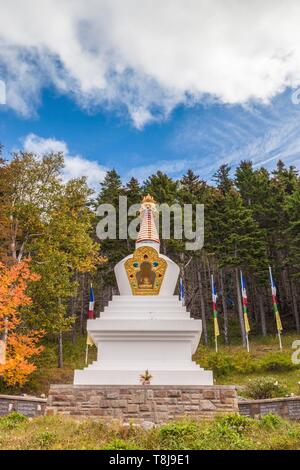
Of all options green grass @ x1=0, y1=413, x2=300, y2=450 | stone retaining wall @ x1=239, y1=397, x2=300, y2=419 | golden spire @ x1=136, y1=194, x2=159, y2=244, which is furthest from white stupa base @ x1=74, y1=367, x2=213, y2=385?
golden spire @ x1=136, y1=194, x2=159, y2=244

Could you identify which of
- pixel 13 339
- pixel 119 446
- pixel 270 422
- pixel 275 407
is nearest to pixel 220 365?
pixel 275 407

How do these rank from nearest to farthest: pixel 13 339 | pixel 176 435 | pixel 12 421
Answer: pixel 176 435, pixel 12 421, pixel 13 339

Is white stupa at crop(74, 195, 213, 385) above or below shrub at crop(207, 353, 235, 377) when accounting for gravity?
below

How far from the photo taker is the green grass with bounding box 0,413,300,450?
7078 millimetres

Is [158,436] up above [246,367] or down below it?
below

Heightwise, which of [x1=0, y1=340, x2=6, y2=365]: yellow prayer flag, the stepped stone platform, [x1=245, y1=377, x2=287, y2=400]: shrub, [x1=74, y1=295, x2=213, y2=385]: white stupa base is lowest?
the stepped stone platform

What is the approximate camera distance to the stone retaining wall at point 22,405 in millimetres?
15120

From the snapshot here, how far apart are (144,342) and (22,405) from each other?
5.99 metres

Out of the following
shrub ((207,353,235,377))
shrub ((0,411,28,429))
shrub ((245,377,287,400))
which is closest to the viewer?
shrub ((0,411,28,429))

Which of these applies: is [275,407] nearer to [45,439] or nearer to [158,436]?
[158,436]

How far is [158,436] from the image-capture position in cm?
740

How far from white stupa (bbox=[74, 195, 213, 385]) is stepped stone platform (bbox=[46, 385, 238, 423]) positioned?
38.0 inches

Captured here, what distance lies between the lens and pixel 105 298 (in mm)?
38188

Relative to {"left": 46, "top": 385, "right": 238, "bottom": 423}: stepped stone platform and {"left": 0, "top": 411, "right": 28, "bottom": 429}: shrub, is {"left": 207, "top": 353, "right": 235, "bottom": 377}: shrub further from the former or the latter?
{"left": 0, "top": 411, "right": 28, "bottom": 429}: shrub
